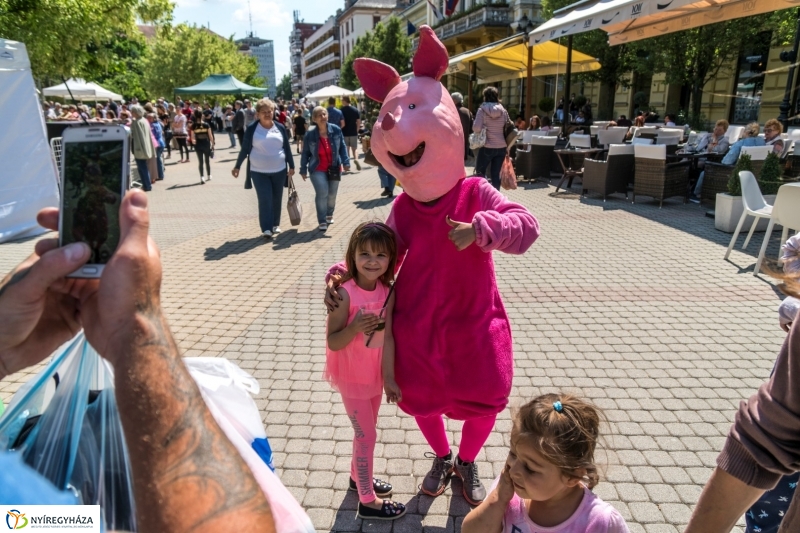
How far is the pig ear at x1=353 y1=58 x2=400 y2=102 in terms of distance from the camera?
2.58 meters

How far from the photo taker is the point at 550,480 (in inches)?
63.0

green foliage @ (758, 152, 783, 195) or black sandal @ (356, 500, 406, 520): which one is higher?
green foliage @ (758, 152, 783, 195)

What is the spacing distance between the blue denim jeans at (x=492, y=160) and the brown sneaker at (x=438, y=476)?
7389mm

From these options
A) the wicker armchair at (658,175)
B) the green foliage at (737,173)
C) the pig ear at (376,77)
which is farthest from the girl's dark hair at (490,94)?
the pig ear at (376,77)

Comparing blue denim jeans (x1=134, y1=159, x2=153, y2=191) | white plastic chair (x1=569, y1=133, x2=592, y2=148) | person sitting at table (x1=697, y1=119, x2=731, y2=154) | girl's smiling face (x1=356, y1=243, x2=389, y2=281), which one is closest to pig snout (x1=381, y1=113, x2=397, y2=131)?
girl's smiling face (x1=356, y1=243, x2=389, y2=281)

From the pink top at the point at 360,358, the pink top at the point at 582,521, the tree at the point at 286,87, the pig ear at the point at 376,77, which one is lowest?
the pink top at the point at 582,521

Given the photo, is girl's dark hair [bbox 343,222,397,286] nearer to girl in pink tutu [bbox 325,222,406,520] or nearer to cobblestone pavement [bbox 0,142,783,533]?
girl in pink tutu [bbox 325,222,406,520]

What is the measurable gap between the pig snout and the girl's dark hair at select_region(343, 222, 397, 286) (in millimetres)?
427

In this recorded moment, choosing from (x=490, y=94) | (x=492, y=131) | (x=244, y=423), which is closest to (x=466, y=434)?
(x=244, y=423)

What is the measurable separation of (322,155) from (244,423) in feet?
21.6

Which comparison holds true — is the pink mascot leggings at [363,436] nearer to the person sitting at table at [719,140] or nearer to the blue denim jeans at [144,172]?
the person sitting at table at [719,140]

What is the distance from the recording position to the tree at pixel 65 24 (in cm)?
1030

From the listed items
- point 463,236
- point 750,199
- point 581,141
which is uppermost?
point 463,236

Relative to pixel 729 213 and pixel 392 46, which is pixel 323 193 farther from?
pixel 392 46
